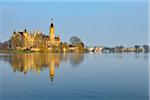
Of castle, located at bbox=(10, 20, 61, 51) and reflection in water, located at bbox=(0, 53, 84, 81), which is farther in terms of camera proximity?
castle, located at bbox=(10, 20, 61, 51)

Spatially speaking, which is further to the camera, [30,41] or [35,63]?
[30,41]

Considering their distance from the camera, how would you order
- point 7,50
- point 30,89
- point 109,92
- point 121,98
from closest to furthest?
point 121,98 → point 109,92 → point 30,89 → point 7,50

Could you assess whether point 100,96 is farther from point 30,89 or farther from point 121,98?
point 30,89

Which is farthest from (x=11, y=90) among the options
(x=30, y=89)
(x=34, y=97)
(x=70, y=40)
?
(x=70, y=40)

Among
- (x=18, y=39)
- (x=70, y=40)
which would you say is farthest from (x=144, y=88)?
(x=70, y=40)

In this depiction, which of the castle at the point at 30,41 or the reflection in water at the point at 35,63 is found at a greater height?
the castle at the point at 30,41

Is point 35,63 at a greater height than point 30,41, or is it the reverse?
point 30,41

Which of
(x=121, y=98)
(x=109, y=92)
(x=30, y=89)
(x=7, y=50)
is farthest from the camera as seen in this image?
(x=7, y=50)

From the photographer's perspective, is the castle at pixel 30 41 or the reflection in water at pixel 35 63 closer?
the reflection in water at pixel 35 63

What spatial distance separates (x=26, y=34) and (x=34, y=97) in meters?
69.8

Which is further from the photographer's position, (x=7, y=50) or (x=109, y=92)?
(x=7, y=50)

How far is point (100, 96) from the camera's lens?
32.1 ft

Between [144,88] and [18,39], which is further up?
[18,39]

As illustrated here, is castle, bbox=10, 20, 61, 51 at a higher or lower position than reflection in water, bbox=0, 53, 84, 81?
higher
